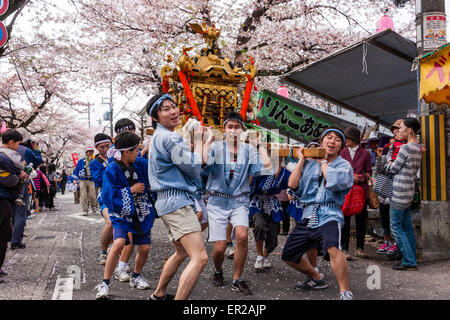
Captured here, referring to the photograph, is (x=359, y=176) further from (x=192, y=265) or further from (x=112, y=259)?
(x=112, y=259)

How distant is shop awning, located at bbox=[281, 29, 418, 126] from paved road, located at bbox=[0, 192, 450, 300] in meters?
3.43

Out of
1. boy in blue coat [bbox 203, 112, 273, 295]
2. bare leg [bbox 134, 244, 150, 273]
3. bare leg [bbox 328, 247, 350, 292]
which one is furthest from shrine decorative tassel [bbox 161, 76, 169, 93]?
bare leg [bbox 328, 247, 350, 292]

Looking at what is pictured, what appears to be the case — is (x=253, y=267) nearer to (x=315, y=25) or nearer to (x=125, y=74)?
(x=315, y=25)

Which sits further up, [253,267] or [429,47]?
[429,47]

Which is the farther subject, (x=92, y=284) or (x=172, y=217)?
(x=92, y=284)

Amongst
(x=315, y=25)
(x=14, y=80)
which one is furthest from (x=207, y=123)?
(x=14, y=80)

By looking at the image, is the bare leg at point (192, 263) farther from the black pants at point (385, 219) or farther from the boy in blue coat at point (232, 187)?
the black pants at point (385, 219)

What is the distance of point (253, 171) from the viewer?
4691mm

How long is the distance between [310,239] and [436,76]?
2722mm

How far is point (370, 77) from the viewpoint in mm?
8188

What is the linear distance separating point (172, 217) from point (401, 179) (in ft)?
11.3

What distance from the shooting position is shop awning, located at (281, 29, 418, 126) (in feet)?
22.1

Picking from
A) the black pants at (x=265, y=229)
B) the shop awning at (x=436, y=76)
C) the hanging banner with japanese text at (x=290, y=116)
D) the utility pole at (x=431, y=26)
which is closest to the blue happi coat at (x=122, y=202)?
the black pants at (x=265, y=229)

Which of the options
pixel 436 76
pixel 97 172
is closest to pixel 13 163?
pixel 97 172
